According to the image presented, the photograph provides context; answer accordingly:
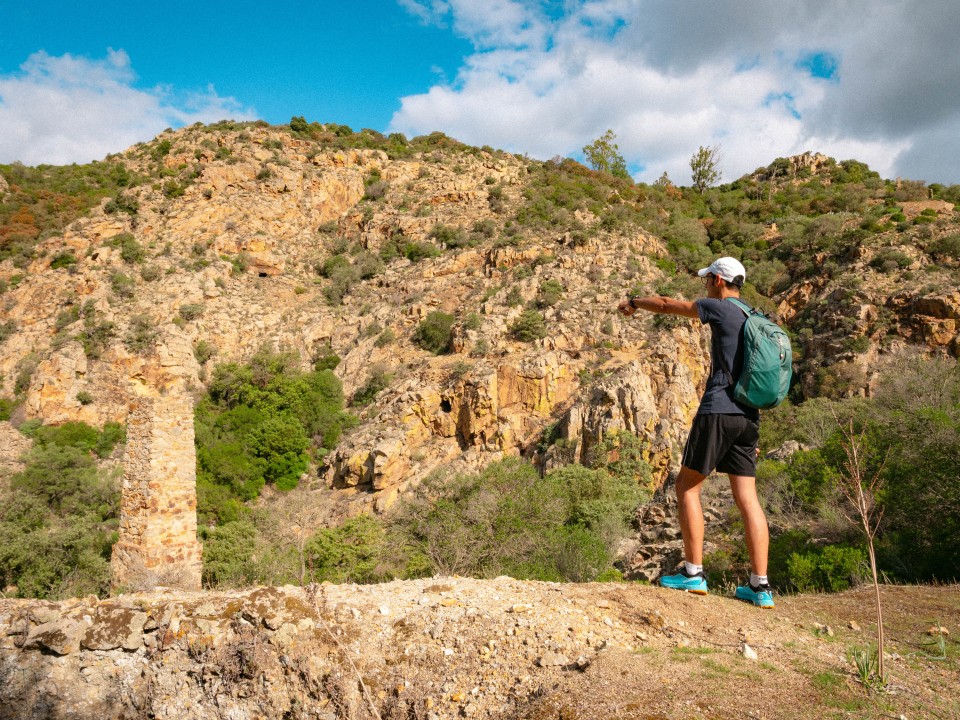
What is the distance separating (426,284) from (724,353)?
22.3 m

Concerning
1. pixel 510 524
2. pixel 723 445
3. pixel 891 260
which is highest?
pixel 891 260

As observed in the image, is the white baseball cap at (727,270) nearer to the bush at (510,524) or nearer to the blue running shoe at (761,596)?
the blue running shoe at (761,596)

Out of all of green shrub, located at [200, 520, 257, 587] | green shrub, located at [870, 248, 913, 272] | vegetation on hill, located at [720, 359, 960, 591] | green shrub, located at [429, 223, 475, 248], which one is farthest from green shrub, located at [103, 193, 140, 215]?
green shrub, located at [870, 248, 913, 272]

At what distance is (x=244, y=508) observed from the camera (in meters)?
16.1

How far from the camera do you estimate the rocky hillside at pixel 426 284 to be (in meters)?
17.5

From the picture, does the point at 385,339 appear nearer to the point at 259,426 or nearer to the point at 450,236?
the point at 259,426

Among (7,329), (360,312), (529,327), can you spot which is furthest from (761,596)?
(7,329)

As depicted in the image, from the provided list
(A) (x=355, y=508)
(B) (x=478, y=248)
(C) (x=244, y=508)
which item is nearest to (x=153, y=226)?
(B) (x=478, y=248)

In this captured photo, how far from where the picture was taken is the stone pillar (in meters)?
8.65

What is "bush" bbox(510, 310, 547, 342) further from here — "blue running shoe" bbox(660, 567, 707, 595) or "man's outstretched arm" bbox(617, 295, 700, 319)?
"man's outstretched arm" bbox(617, 295, 700, 319)

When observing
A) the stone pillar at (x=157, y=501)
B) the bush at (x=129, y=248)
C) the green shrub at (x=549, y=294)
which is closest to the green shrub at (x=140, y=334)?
the bush at (x=129, y=248)

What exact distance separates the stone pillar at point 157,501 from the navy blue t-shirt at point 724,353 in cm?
888

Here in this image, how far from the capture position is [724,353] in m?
3.14

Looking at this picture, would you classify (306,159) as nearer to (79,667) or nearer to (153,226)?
(153,226)
